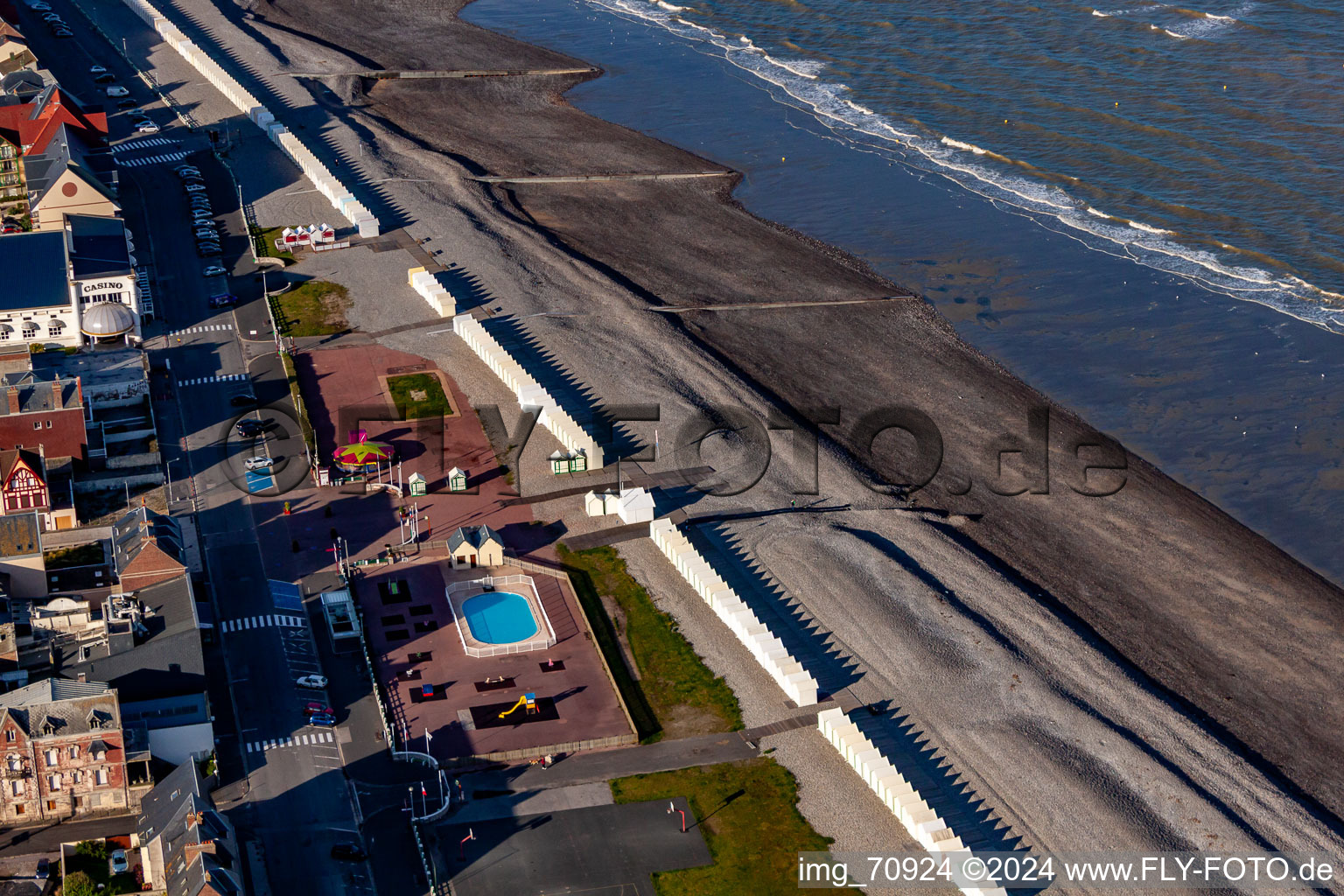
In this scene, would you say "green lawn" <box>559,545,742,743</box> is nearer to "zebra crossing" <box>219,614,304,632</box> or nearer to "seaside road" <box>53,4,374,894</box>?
"seaside road" <box>53,4,374,894</box>

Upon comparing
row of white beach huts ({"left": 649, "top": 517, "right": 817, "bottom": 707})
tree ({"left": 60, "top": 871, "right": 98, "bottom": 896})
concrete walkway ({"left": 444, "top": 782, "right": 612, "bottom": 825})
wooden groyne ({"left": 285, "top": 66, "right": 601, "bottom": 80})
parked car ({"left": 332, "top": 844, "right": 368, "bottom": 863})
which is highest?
wooden groyne ({"left": 285, "top": 66, "right": 601, "bottom": 80})

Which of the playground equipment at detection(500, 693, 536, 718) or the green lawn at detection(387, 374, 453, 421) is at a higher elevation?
the green lawn at detection(387, 374, 453, 421)

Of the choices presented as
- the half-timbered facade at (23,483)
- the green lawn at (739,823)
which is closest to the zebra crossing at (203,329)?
the half-timbered facade at (23,483)

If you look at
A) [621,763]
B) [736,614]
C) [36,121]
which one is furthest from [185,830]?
[36,121]

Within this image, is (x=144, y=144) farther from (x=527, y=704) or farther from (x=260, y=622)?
(x=527, y=704)

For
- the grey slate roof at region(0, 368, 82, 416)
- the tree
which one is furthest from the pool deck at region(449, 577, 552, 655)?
the grey slate roof at region(0, 368, 82, 416)

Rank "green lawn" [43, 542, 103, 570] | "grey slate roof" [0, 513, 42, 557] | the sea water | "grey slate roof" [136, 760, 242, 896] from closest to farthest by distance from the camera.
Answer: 1. "grey slate roof" [136, 760, 242, 896]
2. "grey slate roof" [0, 513, 42, 557]
3. "green lawn" [43, 542, 103, 570]
4. the sea water

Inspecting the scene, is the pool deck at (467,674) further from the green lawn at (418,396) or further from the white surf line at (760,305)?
the white surf line at (760,305)
